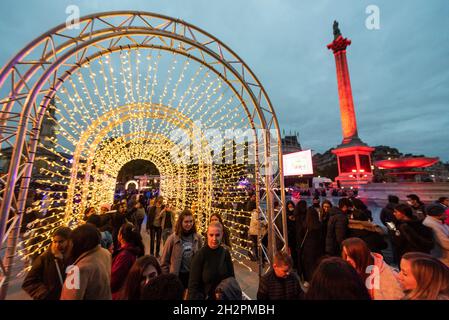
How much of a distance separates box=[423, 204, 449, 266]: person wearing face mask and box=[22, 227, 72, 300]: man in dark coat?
463cm

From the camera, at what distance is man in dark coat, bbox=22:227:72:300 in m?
1.89

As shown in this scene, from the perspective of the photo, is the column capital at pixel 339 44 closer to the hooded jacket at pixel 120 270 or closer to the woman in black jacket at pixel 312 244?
the woman in black jacket at pixel 312 244

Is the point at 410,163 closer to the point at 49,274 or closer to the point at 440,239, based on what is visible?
the point at 440,239

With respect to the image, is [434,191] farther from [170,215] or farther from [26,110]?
[26,110]

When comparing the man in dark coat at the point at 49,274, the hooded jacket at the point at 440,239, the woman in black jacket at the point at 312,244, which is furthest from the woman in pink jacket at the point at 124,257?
the hooded jacket at the point at 440,239

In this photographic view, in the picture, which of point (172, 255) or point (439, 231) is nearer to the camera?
point (172, 255)

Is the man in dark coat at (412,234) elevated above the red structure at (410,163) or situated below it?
below

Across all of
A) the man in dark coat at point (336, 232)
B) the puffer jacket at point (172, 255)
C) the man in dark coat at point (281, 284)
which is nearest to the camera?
→ the man in dark coat at point (281, 284)

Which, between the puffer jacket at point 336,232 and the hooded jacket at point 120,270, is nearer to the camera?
the hooded jacket at point 120,270

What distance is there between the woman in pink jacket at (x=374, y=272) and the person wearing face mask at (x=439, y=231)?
1.80 meters

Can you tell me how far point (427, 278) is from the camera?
4.69ft

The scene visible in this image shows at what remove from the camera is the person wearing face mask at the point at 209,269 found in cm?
208

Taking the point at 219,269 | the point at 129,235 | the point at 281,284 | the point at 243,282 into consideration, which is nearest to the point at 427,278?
the point at 281,284

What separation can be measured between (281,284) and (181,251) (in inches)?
54.5
